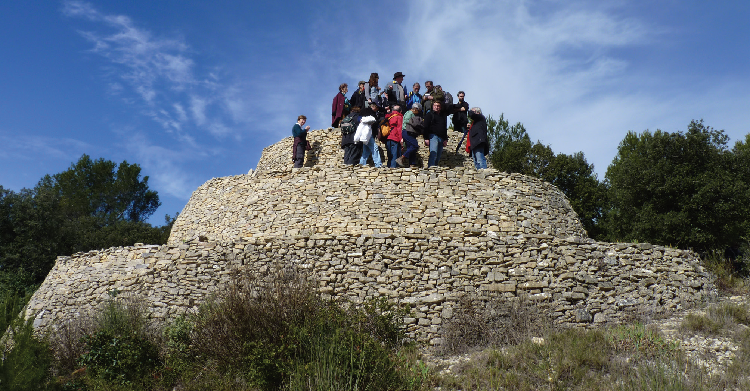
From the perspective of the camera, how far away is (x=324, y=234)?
1234 cm

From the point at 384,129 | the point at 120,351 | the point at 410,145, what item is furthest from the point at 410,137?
the point at 120,351

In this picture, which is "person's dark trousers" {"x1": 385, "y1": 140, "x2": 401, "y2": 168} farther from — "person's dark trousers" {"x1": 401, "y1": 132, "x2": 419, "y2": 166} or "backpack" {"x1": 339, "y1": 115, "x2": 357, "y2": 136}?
"backpack" {"x1": 339, "y1": 115, "x2": 357, "y2": 136}

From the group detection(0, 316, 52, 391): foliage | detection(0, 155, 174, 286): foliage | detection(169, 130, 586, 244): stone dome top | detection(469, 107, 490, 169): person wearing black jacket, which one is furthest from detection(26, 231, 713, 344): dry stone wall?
Answer: detection(0, 155, 174, 286): foliage

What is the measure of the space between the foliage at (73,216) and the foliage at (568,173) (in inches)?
689

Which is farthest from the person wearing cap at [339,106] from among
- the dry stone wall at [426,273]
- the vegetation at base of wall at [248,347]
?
the vegetation at base of wall at [248,347]

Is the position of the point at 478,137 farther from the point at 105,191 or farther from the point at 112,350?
the point at 105,191

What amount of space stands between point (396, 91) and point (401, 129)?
10.9 ft

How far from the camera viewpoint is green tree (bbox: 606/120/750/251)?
627 inches

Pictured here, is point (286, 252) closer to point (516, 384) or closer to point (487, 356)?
point (487, 356)

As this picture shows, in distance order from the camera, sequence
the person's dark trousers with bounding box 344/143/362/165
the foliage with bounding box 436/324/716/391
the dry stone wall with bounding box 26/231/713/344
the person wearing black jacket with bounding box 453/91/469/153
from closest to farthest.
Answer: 1. the foliage with bounding box 436/324/716/391
2. the dry stone wall with bounding box 26/231/713/344
3. the person's dark trousers with bounding box 344/143/362/165
4. the person wearing black jacket with bounding box 453/91/469/153

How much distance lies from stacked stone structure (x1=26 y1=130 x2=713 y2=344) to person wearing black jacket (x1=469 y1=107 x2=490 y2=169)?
2117 mm

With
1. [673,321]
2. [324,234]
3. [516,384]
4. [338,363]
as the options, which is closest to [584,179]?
[673,321]

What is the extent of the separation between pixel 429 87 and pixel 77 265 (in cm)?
1215

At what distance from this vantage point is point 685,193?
54.5 ft
